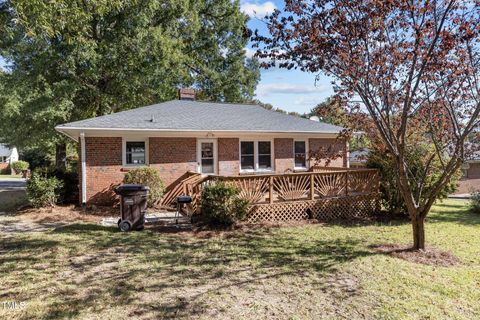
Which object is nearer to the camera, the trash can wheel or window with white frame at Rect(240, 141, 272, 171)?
the trash can wheel

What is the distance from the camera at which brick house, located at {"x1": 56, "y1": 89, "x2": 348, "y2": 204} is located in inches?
458

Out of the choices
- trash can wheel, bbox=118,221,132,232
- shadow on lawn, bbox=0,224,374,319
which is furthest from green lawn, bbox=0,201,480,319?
trash can wheel, bbox=118,221,132,232

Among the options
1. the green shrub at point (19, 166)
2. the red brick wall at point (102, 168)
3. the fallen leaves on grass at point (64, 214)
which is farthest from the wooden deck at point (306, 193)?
the green shrub at point (19, 166)

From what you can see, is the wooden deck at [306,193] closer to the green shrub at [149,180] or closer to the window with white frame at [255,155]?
the green shrub at [149,180]

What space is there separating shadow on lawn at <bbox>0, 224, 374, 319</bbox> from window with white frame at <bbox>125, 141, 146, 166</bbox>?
4129 mm

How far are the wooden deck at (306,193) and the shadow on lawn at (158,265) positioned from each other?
4.53ft

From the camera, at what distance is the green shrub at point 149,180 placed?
1137cm

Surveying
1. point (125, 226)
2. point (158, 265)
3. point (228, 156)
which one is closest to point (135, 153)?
point (228, 156)

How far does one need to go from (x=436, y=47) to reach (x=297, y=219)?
5.86 meters

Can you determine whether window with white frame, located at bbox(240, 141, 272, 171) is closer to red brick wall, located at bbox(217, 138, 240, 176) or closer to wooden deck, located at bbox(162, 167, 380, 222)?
red brick wall, located at bbox(217, 138, 240, 176)

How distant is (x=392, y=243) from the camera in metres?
7.40

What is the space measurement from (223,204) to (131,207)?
240cm

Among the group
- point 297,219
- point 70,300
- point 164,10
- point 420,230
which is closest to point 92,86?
point 164,10

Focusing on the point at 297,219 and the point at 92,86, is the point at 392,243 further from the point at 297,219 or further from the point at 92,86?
the point at 92,86
